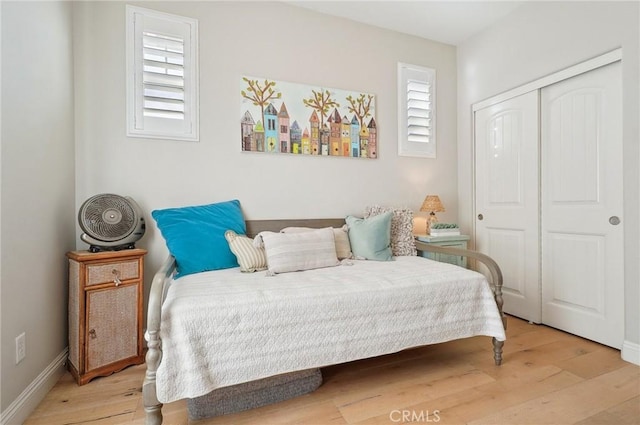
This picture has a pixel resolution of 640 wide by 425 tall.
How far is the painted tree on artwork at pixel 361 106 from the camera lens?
9.10ft

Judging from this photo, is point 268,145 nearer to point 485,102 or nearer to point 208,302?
point 208,302

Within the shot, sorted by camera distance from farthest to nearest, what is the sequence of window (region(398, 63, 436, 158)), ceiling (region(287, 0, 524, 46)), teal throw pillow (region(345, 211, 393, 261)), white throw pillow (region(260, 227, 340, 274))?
window (region(398, 63, 436, 158)) < ceiling (region(287, 0, 524, 46)) < teal throw pillow (region(345, 211, 393, 261)) < white throw pillow (region(260, 227, 340, 274))

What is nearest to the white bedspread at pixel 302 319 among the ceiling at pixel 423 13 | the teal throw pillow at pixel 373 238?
the teal throw pillow at pixel 373 238

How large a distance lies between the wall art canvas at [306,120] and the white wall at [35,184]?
3.67 feet

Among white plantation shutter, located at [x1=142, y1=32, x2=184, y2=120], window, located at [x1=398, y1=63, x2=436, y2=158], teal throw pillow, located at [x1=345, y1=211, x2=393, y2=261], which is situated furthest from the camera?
window, located at [x1=398, y1=63, x2=436, y2=158]

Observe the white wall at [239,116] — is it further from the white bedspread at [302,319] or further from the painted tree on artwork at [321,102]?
the white bedspread at [302,319]

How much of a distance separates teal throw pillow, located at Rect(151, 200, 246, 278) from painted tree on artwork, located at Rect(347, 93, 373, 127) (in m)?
1.47

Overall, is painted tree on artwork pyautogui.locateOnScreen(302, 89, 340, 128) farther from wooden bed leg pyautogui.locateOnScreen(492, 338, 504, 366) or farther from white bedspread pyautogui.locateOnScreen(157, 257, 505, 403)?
wooden bed leg pyautogui.locateOnScreen(492, 338, 504, 366)

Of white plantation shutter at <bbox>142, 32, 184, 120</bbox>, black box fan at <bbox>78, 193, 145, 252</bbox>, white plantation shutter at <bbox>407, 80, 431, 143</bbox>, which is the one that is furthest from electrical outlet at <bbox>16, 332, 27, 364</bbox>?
white plantation shutter at <bbox>407, 80, 431, 143</bbox>

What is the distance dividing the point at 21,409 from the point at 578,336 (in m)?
3.39

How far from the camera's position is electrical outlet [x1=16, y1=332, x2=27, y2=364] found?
1.41m

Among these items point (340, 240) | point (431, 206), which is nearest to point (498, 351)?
point (340, 240)

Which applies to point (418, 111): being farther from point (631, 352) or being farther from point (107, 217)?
point (107, 217)

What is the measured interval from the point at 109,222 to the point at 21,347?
0.73 m
